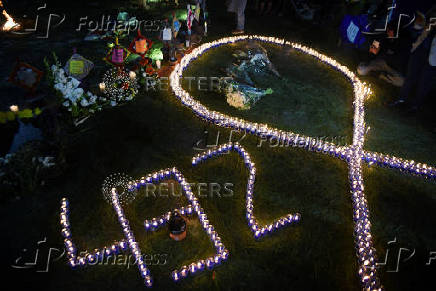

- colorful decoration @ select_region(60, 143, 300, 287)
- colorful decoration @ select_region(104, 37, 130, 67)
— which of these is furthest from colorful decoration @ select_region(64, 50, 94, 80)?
colorful decoration @ select_region(60, 143, 300, 287)

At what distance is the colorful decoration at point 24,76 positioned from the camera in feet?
24.0

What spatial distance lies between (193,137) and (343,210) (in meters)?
4.02

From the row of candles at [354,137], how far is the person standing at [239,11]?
1.18 m

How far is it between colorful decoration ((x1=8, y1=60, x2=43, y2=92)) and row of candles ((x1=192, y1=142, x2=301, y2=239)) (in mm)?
4209

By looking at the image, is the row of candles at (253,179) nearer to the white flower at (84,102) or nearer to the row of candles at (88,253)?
the row of candles at (88,253)

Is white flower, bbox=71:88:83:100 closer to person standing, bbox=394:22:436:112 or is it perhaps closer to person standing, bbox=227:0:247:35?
person standing, bbox=227:0:247:35

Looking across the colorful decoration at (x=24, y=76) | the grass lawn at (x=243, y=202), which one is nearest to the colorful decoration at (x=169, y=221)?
the grass lawn at (x=243, y=202)

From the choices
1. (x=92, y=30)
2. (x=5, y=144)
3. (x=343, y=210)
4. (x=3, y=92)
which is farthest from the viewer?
(x=92, y=30)

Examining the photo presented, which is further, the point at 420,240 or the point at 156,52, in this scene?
the point at 156,52

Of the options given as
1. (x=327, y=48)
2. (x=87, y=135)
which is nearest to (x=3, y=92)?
(x=87, y=135)

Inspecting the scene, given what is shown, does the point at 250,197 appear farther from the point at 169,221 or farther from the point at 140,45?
the point at 140,45

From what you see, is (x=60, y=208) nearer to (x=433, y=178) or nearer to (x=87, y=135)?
(x=87, y=135)

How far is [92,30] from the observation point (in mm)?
11922

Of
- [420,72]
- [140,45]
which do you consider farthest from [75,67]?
[420,72]
